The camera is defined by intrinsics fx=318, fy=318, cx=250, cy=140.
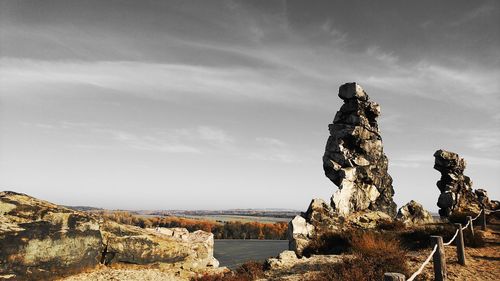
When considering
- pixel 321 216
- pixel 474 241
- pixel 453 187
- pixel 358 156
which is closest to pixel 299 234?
pixel 321 216

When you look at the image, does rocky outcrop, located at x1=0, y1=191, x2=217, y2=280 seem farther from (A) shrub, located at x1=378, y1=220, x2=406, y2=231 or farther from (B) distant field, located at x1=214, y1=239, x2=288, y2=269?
(B) distant field, located at x1=214, y1=239, x2=288, y2=269

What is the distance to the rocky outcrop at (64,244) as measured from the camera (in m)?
12.3

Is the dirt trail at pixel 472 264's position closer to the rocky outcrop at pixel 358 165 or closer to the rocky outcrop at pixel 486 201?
the rocky outcrop at pixel 358 165

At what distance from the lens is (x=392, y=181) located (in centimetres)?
3816

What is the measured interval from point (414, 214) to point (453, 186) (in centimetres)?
1374

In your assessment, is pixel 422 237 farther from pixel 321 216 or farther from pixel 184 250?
pixel 184 250

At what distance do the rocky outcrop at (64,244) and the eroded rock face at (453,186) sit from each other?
3591 centimetres

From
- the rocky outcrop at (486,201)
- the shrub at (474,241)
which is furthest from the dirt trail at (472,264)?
the rocky outcrop at (486,201)

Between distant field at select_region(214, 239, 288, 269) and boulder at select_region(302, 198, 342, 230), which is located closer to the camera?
boulder at select_region(302, 198, 342, 230)

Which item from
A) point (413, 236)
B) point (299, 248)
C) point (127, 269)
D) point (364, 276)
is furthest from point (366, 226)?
point (127, 269)

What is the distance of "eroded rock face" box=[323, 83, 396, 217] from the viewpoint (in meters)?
33.1

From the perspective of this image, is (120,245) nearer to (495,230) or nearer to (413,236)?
(413,236)

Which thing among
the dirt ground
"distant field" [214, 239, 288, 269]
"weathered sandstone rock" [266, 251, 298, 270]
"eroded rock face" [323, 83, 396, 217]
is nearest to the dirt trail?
the dirt ground

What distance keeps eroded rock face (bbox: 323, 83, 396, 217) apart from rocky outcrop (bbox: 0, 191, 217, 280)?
20.1 m
